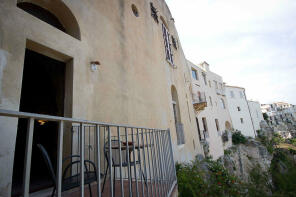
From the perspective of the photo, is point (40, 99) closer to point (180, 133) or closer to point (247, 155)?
point (180, 133)

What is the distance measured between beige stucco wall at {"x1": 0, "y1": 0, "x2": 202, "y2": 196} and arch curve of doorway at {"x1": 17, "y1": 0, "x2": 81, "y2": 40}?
0.38ft

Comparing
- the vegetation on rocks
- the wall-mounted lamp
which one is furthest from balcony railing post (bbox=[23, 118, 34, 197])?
the vegetation on rocks

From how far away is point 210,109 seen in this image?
1852cm

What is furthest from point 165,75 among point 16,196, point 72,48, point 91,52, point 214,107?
point 214,107

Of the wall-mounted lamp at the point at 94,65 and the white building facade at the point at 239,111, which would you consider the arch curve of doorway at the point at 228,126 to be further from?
the wall-mounted lamp at the point at 94,65

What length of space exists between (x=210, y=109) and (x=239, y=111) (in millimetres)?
10366

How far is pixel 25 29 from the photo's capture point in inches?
105

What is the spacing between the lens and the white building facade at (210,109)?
15109mm

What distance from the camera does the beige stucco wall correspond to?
7.72 ft

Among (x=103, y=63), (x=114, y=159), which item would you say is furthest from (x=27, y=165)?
(x=103, y=63)

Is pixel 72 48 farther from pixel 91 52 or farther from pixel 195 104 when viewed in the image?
pixel 195 104

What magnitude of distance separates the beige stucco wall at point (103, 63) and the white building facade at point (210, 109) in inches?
295

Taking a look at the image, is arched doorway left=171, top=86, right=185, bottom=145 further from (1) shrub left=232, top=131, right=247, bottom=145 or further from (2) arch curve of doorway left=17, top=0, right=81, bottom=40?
(1) shrub left=232, top=131, right=247, bottom=145

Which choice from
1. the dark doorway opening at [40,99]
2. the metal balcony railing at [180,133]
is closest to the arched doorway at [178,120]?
the metal balcony railing at [180,133]
